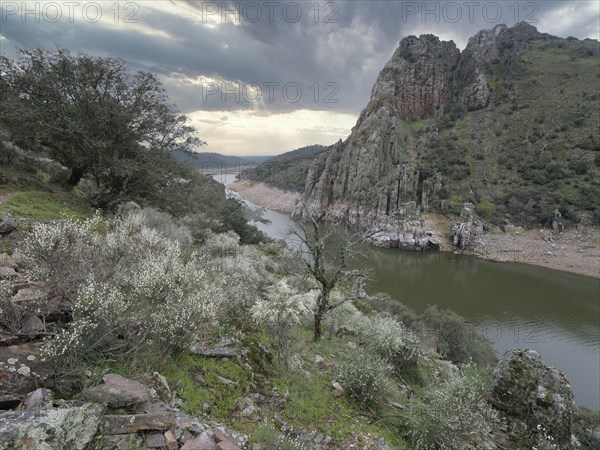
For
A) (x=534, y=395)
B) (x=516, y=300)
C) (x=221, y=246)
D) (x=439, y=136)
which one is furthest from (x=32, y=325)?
(x=439, y=136)

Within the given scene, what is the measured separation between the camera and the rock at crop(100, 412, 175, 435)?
10.4 ft

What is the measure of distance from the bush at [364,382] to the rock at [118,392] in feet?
13.5

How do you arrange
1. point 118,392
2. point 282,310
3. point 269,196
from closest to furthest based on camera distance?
point 118,392, point 282,310, point 269,196

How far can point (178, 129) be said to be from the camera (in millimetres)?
18156

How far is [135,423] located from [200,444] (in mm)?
723

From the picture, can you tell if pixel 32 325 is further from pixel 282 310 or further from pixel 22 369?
pixel 282 310

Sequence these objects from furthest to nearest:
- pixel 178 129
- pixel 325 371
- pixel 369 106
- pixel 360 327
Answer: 1. pixel 369 106
2. pixel 178 129
3. pixel 360 327
4. pixel 325 371

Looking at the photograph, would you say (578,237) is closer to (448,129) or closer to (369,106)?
(448,129)

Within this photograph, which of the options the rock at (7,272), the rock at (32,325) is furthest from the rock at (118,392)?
the rock at (7,272)

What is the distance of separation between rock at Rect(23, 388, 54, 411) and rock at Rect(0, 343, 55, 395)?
201mm

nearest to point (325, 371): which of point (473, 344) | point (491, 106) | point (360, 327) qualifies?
point (360, 327)

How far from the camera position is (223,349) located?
5895 millimetres

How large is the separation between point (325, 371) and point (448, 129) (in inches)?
3368

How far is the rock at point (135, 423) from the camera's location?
3.18 metres
